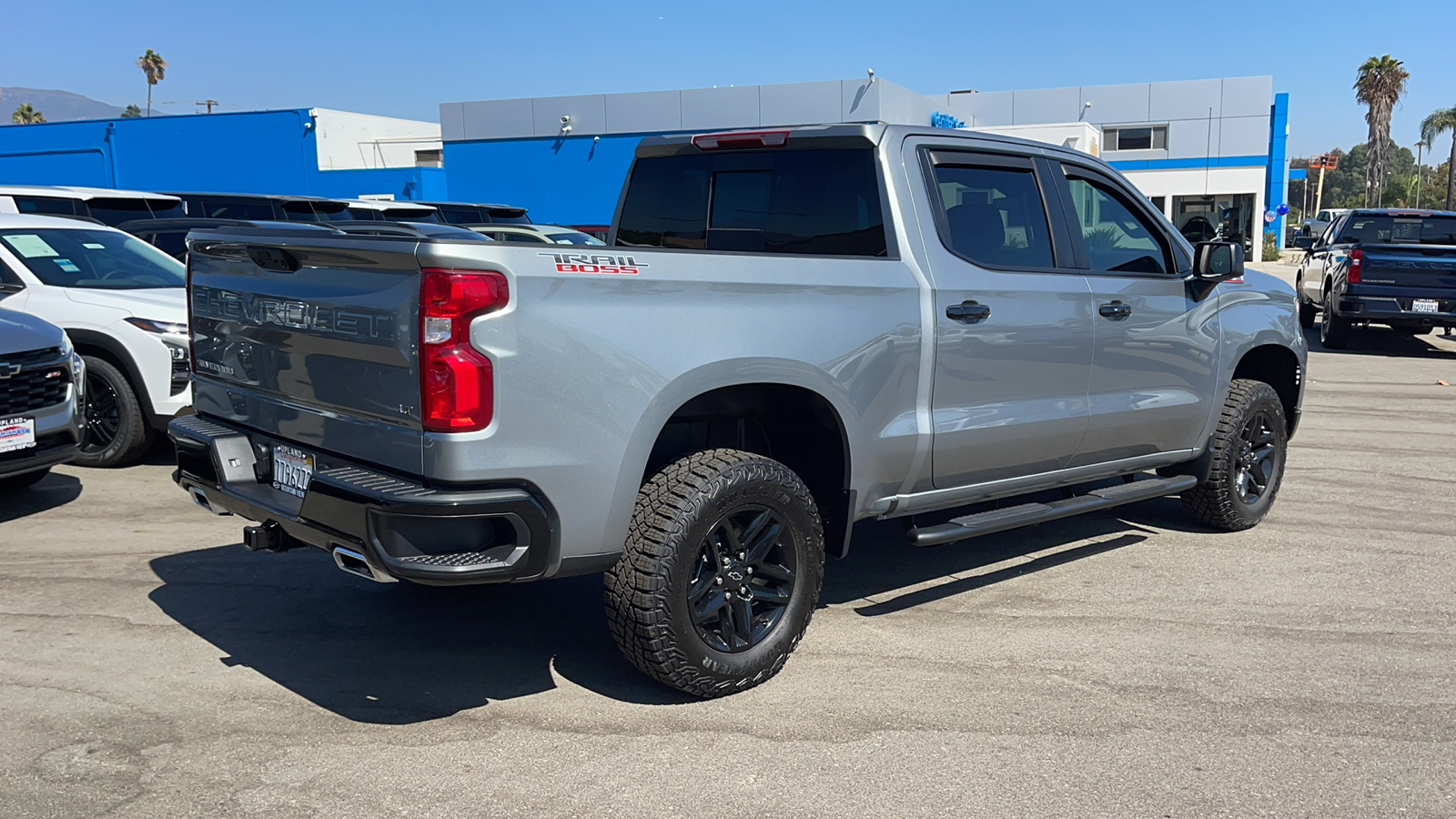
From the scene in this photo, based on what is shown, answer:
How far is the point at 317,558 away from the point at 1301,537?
5.33 meters

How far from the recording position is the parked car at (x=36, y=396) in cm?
666

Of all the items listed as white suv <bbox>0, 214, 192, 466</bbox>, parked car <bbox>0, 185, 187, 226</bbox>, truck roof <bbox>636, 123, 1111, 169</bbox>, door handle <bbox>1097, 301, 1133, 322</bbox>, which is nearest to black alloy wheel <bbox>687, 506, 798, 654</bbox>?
truck roof <bbox>636, 123, 1111, 169</bbox>

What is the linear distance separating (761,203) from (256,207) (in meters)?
13.8

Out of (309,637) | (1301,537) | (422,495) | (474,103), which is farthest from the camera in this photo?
(474,103)

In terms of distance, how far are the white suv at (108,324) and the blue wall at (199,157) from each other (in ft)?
90.8

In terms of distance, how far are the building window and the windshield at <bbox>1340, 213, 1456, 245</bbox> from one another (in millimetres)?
34894

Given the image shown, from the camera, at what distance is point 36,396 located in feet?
22.4

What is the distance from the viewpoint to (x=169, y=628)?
4.98m

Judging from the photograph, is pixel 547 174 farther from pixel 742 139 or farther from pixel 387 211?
pixel 742 139

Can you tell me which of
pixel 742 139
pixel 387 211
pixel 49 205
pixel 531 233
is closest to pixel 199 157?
pixel 387 211

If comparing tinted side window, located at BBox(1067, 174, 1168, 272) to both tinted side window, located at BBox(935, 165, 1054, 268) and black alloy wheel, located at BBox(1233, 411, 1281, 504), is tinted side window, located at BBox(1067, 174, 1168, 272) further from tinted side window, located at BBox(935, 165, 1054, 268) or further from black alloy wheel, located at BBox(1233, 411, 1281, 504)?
black alloy wheel, located at BBox(1233, 411, 1281, 504)

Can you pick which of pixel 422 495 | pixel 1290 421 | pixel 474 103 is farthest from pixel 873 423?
pixel 474 103

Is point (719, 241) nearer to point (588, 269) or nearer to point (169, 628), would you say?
point (588, 269)

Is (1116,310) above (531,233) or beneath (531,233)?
beneath
